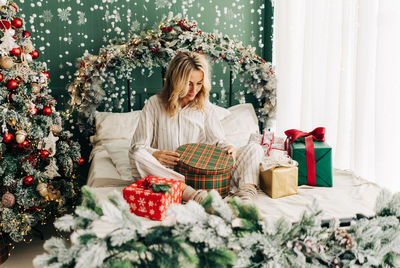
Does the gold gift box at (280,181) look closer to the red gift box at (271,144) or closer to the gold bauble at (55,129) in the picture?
the red gift box at (271,144)

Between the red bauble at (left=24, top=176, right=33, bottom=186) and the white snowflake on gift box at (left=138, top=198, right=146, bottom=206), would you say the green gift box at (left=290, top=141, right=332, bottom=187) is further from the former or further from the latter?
the red bauble at (left=24, top=176, right=33, bottom=186)

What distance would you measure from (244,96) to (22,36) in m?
2.02

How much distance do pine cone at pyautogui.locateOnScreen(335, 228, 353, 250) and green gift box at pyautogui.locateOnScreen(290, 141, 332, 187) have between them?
3.48 ft

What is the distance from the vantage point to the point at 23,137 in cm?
184

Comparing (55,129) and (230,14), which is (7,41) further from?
(230,14)

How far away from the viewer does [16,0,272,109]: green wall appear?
8.86 ft

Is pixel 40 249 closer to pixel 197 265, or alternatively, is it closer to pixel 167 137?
pixel 167 137

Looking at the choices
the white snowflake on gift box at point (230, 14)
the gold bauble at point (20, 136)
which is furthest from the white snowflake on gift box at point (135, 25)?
the gold bauble at point (20, 136)

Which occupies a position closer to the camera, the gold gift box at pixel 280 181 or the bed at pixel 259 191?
the bed at pixel 259 191

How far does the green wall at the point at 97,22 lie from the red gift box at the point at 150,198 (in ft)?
5.36

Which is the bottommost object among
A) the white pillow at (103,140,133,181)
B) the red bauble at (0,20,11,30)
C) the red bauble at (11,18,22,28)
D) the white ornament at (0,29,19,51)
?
the white pillow at (103,140,133,181)

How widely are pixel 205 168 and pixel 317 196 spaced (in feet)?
1.99

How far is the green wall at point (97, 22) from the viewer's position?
270 cm

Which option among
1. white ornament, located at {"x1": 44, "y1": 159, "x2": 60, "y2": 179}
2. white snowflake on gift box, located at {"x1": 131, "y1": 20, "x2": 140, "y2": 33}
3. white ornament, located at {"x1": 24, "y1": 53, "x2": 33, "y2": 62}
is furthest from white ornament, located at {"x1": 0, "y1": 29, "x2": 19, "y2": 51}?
white snowflake on gift box, located at {"x1": 131, "y1": 20, "x2": 140, "y2": 33}
